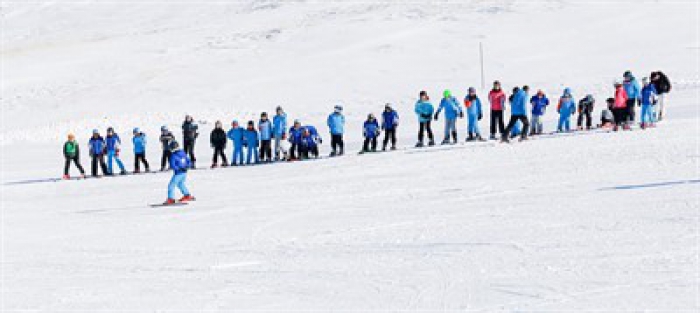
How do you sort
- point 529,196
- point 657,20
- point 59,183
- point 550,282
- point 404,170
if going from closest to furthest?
point 550,282 → point 529,196 → point 404,170 → point 59,183 → point 657,20

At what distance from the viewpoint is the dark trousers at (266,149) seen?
78.8ft

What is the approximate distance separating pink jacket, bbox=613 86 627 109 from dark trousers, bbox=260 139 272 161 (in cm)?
767

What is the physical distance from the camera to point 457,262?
10.2m

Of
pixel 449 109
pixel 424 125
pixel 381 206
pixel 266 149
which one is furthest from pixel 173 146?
pixel 424 125

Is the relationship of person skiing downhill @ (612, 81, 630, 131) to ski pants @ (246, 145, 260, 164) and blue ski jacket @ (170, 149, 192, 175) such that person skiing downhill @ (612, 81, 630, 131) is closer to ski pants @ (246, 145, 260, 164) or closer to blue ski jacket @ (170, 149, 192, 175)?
ski pants @ (246, 145, 260, 164)

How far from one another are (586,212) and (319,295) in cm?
456

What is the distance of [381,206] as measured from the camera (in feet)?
49.6

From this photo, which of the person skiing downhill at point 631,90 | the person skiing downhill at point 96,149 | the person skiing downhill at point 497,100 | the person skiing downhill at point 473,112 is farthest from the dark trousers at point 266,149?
the person skiing downhill at point 631,90

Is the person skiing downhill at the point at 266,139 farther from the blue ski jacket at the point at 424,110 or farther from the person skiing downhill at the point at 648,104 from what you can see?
the person skiing downhill at the point at 648,104

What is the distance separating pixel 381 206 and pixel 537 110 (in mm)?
9539

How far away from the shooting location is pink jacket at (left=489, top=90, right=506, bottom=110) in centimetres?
2189

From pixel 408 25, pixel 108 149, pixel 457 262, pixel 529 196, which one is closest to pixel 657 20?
pixel 408 25

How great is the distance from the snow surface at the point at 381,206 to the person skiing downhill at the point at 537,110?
60.1 inches

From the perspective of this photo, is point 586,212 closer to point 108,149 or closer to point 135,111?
point 108,149
